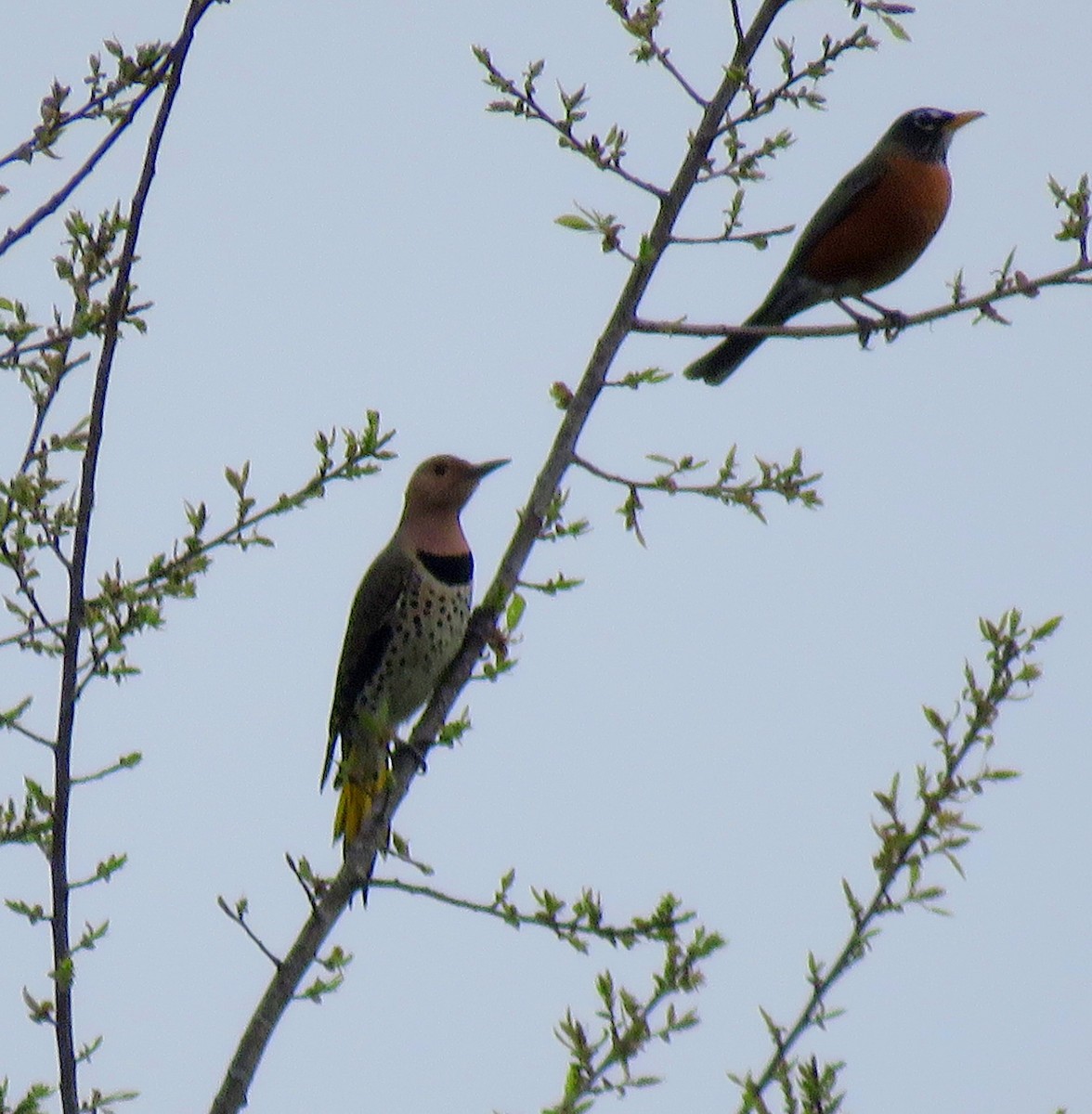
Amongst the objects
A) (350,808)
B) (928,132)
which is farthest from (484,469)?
(928,132)

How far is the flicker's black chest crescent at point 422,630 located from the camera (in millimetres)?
6262

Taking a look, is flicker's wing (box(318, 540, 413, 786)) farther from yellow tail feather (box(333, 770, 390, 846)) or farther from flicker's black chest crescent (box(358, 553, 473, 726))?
yellow tail feather (box(333, 770, 390, 846))

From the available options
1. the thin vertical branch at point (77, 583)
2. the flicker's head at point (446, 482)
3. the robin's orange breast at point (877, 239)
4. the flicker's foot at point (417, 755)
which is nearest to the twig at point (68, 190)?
the thin vertical branch at point (77, 583)

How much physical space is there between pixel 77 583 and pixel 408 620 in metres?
2.97

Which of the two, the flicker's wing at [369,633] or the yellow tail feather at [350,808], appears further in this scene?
the flicker's wing at [369,633]

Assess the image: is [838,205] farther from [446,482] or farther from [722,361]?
[446,482]

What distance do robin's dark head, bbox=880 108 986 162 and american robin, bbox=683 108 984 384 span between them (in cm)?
4

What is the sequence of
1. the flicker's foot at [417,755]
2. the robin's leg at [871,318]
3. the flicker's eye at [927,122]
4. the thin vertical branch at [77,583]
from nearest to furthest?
the thin vertical branch at [77,583]
the flicker's foot at [417,755]
the robin's leg at [871,318]
the flicker's eye at [927,122]

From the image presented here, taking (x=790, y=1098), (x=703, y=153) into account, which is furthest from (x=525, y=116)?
(x=790, y=1098)

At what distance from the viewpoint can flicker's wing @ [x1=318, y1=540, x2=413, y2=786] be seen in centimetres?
639

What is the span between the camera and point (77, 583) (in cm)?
338

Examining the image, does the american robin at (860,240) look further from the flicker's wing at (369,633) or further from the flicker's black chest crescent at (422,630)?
the flicker's wing at (369,633)

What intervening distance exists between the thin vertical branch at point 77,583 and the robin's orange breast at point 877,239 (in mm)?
4148

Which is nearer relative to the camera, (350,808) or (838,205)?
(350,808)
